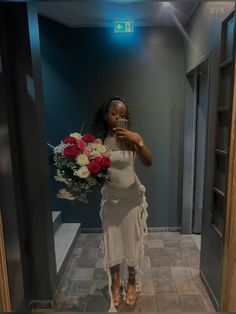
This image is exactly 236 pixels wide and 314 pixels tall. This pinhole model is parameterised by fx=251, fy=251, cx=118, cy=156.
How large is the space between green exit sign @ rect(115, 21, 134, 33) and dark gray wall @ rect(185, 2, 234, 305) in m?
0.69

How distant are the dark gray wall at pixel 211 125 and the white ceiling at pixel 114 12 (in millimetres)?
278

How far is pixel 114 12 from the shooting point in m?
2.39

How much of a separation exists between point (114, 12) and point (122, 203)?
72.1 inches

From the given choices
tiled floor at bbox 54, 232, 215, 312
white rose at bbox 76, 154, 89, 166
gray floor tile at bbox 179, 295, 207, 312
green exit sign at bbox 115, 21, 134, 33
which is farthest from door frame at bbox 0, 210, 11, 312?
green exit sign at bbox 115, 21, 134, 33

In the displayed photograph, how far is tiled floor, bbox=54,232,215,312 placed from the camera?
1.86 meters

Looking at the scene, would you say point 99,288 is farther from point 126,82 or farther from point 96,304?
point 126,82

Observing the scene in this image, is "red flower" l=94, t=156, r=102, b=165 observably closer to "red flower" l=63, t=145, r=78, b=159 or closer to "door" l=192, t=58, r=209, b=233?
"red flower" l=63, t=145, r=78, b=159

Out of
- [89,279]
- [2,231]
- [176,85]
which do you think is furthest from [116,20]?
[89,279]

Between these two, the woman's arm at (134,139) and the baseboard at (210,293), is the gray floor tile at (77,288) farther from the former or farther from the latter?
the woman's arm at (134,139)

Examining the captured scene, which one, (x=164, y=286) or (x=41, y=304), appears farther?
(x=164, y=286)

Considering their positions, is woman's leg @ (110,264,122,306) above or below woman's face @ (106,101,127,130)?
below

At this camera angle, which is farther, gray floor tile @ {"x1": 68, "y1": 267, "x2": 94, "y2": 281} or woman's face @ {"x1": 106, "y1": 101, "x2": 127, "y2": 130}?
gray floor tile @ {"x1": 68, "y1": 267, "x2": 94, "y2": 281}

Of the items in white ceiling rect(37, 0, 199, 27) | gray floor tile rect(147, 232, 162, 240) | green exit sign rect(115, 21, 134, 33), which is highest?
white ceiling rect(37, 0, 199, 27)

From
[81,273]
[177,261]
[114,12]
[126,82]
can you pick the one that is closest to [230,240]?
[177,261]
